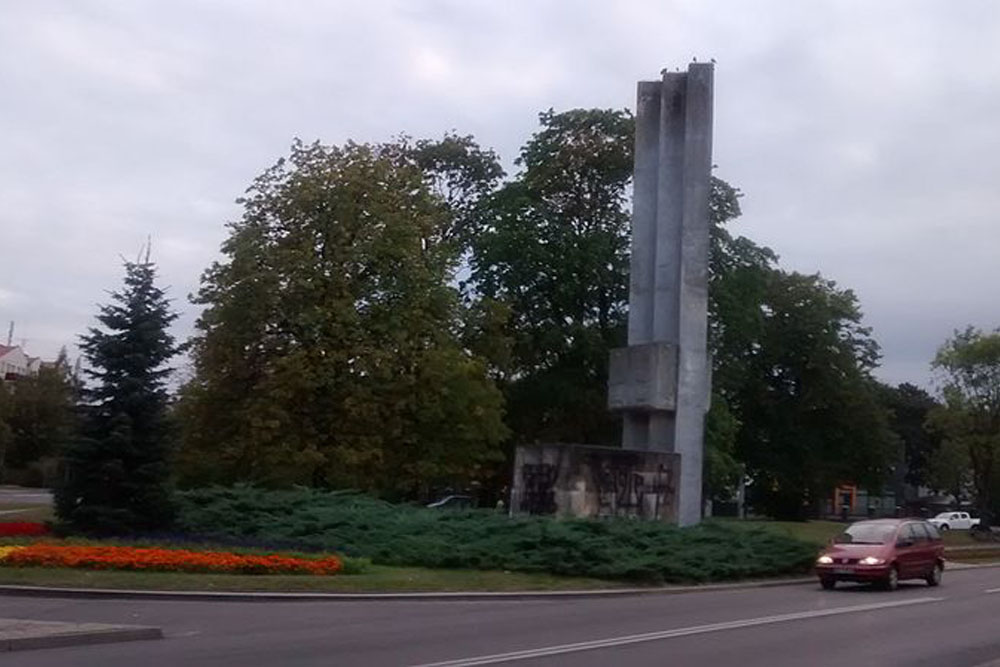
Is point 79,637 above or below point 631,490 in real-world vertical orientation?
below

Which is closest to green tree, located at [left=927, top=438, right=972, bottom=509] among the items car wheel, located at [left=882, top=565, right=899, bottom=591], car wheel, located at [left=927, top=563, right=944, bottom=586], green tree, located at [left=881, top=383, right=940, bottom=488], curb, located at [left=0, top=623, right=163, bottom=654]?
green tree, located at [left=881, top=383, right=940, bottom=488]

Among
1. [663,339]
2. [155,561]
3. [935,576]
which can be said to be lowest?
[155,561]

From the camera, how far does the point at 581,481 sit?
36344mm

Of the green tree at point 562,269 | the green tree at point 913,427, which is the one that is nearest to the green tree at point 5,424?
the green tree at point 562,269

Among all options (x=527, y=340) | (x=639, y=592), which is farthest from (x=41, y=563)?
(x=527, y=340)

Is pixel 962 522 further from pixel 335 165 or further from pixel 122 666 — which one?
pixel 122 666

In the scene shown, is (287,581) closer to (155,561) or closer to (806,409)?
(155,561)

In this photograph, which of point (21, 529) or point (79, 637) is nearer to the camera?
point (79, 637)

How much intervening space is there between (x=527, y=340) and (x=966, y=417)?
85.7ft

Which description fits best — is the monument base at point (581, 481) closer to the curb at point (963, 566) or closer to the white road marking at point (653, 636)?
the white road marking at point (653, 636)

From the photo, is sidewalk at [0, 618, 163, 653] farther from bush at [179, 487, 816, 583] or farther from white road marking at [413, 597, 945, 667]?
bush at [179, 487, 816, 583]

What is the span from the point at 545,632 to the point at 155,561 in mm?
9712

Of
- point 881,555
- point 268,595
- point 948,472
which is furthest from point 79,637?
point 948,472

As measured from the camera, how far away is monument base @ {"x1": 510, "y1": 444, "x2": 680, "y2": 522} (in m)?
36.2
